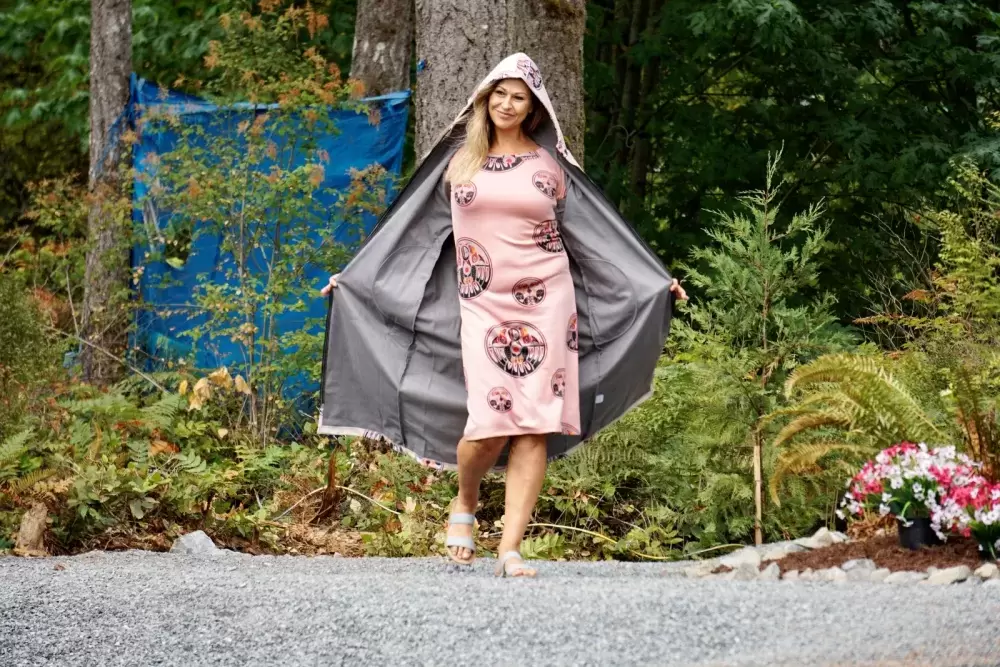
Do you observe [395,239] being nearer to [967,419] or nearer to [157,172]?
[967,419]

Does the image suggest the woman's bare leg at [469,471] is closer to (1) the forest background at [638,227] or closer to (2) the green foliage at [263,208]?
(1) the forest background at [638,227]

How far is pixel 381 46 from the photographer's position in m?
12.0

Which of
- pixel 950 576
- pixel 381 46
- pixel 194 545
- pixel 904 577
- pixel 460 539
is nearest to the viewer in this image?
pixel 950 576

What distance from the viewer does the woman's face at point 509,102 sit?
5805 millimetres

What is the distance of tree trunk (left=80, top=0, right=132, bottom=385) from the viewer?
11109 millimetres

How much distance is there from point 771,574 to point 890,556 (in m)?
0.52

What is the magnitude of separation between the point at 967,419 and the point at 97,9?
32.0 feet

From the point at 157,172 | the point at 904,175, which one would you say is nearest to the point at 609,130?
the point at 904,175

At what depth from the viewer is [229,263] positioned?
10359mm

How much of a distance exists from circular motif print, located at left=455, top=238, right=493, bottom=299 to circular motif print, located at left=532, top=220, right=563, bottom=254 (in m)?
0.24

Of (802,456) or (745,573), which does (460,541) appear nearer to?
(745,573)

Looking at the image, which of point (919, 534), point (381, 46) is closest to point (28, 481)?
point (919, 534)

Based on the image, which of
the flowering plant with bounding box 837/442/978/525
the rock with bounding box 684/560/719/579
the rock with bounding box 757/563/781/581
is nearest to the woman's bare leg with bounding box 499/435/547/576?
the rock with bounding box 684/560/719/579

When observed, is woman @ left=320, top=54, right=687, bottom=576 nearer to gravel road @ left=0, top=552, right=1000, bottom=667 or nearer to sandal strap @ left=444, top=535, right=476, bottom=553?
sandal strap @ left=444, top=535, right=476, bottom=553
